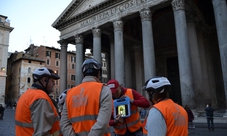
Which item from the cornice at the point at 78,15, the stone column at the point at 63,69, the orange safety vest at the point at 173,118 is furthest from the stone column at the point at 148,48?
the orange safety vest at the point at 173,118

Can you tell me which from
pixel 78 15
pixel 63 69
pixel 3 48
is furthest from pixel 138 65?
pixel 3 48

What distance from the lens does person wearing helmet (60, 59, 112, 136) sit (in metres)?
2.15

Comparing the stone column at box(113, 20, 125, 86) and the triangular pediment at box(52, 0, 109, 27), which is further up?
the triangular pediment at box(52, 0, 109, 27)

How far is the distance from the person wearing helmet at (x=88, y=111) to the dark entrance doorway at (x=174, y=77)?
19.5m

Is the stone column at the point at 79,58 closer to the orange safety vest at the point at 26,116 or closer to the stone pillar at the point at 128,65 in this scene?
the stone pillar at the point at 128,65

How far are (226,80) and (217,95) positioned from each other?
25.7 feet

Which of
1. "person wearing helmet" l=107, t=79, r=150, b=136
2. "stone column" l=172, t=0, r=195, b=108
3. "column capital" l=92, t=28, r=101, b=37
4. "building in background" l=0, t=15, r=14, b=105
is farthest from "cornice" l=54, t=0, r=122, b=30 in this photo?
"building in background" l=0, t=15, r=14, b=105

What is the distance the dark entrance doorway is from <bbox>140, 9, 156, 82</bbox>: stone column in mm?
8016

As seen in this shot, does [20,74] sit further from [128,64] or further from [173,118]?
[173,118]

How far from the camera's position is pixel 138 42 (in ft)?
71.7

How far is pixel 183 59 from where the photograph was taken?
490 inches

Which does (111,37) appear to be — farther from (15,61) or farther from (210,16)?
(15,61)

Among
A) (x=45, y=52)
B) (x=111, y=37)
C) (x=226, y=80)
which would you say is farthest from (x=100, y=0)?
(x=45, y=52)

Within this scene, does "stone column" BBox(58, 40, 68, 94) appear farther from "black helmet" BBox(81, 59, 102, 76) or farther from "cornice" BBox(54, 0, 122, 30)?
"black helmet" BBox(81, 59, 102, 76)
